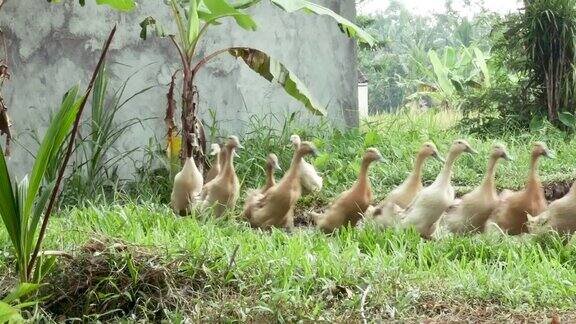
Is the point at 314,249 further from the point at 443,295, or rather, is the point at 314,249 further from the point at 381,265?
the point at 443,295

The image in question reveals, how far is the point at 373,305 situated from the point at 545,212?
6.08ft

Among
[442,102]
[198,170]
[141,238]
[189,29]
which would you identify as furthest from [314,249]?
[442,102]

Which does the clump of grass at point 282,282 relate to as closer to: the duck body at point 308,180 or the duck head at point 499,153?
the duck head at point 499,153

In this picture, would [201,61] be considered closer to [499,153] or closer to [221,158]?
[221,158]

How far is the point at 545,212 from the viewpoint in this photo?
5.48 meters

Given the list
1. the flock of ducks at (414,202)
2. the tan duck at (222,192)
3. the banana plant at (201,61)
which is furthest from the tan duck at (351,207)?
the banana plant at (201,61)

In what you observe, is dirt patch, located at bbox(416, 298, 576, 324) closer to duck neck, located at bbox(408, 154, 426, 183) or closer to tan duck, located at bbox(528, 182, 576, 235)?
tan duck, located at bbox(528, 182, 576, 235)

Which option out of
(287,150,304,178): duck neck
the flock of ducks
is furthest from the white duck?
(287,150,304,178): duck neck

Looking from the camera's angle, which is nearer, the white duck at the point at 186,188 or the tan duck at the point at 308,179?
the white duck at the point at 186,188

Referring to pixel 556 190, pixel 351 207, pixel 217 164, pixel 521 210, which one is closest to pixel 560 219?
pixel 521 210

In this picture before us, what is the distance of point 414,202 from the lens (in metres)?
5.80

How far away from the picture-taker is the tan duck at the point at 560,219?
5.36 meters

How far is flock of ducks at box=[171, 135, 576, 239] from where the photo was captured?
569 cm

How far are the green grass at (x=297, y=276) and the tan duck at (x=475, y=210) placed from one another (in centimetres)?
38
